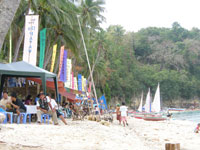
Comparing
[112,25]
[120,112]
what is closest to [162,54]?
[112,25]

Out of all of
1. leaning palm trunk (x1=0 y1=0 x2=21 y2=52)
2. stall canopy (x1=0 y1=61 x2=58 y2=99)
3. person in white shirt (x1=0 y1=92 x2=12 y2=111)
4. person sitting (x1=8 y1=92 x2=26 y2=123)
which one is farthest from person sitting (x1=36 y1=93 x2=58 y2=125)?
leaning palm trunk (x1=0 y1=0 x2=21 y2=52)

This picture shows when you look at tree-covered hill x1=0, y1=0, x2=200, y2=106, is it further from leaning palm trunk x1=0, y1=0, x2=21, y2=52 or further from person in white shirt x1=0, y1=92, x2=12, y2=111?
leaning palm trunk x1=0, y1=0, x2=21, y2=52

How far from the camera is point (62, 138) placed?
6000 mm

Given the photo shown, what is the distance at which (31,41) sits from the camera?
42.3 feet

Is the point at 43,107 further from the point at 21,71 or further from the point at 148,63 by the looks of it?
the point at 148,63

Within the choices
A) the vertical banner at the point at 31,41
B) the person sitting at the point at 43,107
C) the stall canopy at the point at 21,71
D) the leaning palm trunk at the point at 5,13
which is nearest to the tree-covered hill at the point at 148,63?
the vertical banner at the point at 31,41

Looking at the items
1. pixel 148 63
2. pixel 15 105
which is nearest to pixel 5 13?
pixel 15 105

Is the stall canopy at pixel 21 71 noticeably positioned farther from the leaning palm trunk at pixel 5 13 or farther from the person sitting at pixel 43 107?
the leaning palm trunk at pixel 5 13

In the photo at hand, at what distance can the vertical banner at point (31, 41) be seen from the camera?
12797 millimetres

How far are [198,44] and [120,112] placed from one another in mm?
55553

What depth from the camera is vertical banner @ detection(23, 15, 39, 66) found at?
42.0ft

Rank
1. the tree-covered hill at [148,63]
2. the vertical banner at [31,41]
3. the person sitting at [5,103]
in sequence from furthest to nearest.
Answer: the tree-covered hill at [148,63], the vertical banner at [31,41], the person sitting at [5,103]

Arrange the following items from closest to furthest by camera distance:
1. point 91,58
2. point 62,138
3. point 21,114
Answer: point 62,138, point 21,114, point 91,58

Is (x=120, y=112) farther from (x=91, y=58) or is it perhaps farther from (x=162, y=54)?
(x=162, y=54)
